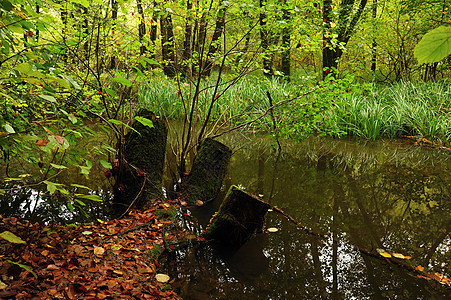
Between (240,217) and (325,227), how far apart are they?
0.85 meters

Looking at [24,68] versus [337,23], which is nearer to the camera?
[24,68]

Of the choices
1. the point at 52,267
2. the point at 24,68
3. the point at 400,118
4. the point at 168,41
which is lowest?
the point at 52,267

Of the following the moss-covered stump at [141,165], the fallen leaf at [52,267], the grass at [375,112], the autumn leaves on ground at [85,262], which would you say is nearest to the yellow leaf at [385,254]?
the autumn leaves on ground at [85,262]

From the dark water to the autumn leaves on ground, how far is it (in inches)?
8.0

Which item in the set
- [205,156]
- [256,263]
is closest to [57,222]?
[205,156]

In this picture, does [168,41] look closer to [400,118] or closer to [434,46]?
[400,118]

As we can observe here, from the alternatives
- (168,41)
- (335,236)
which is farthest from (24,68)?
(168,41)

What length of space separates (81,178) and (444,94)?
7.45m

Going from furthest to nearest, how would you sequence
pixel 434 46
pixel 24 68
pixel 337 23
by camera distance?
1. pixel 337 23
2. pixel 24 68
3. pixel 434 46

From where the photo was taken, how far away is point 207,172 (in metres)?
3.28

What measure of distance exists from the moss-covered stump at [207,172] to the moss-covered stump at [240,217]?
0.92 meters

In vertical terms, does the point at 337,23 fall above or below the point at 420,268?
above

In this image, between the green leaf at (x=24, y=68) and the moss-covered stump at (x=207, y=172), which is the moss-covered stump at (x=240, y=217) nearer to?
the moss-covered stump at (x=207, y=172)

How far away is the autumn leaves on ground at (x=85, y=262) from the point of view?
55.7 inches
